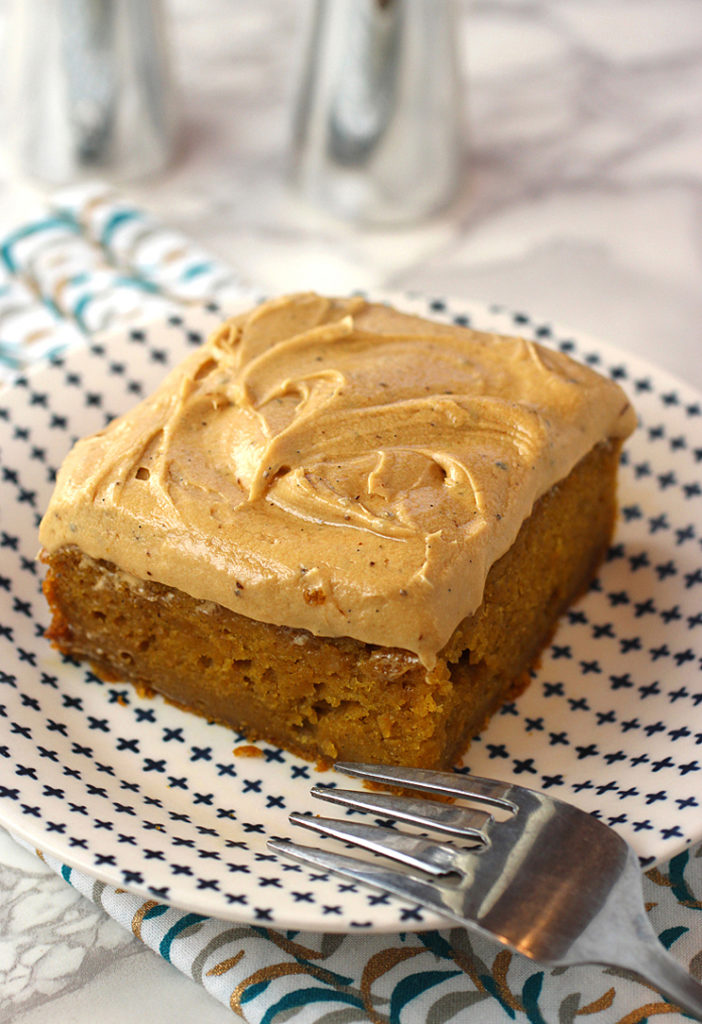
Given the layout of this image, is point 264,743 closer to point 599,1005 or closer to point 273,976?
point 273,976

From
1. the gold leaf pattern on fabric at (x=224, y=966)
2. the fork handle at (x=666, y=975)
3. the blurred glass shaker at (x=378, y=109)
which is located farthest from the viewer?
the blurred glass shaker at (x=378, y=109)

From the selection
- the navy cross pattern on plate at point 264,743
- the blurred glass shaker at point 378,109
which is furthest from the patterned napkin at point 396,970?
the blurred glass shaker at point 378,109

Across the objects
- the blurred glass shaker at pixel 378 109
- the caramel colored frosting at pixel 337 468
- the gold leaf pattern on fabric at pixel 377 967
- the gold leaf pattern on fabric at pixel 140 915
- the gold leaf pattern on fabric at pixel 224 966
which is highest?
the blurred glass shaker at pixel 378 109

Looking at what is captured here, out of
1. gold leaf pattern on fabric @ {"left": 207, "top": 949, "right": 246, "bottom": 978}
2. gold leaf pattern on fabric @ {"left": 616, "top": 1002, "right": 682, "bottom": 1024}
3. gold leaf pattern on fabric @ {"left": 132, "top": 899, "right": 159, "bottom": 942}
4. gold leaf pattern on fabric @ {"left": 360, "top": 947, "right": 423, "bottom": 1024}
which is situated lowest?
gold leaf pattern on fabric @ {"left": 616, "top": 1002, "right": 682, "bottom": 1024}

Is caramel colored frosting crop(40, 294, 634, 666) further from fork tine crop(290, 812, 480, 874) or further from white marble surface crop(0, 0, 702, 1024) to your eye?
white marble surface crop(0, 0, 702, 1024)

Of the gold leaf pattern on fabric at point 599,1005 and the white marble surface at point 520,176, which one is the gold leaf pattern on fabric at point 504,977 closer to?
the gold leaf pattern on fabric at point 599,1005

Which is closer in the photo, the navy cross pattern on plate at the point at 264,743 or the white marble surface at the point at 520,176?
the navy cross pattern on plate at the point at 264,743

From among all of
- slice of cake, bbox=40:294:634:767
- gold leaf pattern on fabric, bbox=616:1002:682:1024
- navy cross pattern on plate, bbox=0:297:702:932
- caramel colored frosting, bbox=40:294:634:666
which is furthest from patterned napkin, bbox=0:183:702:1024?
caramel colored frosting, bbox=40:294:634:666

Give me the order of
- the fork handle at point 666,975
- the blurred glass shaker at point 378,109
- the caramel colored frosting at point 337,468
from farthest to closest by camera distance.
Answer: the blurred glass shaker at point 378,109 < the caramel colored frosting at point 337,468 < the fork handle at point 666,975
